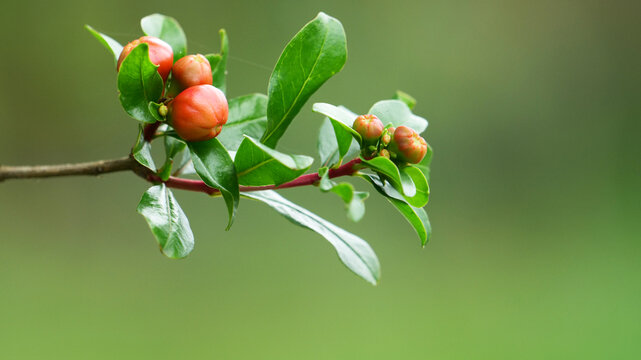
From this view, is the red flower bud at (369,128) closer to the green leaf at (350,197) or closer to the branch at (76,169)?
the green leaf at (350,197)

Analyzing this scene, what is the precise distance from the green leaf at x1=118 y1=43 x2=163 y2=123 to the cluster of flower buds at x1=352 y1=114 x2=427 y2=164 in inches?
7.1

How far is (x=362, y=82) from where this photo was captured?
3129 mm

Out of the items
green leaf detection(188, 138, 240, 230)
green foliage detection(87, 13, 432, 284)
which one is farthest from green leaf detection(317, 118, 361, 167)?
green leaf detection(188, 138, 240, 230)

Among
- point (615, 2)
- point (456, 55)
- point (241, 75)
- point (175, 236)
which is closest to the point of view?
point (175, 236)

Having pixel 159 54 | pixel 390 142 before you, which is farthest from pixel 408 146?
pixel 159 54

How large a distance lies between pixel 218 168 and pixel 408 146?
0.17m

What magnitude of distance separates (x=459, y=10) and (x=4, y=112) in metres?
2.32

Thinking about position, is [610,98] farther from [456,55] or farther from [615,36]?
[456,55]

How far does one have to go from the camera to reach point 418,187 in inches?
22.5

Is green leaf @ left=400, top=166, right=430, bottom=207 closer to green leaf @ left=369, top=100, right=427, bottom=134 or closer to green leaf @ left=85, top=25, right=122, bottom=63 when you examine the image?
green leaf @ left=369, top=100, right=427, bottom=134

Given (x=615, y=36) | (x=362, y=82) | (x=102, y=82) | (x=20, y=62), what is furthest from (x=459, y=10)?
(x=20, y=62)

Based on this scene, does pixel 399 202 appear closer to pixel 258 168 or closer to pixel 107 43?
pixel 258 168

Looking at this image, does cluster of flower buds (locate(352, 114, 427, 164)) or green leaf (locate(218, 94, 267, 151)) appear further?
green leaf (locate(218, 94, 267, 151))

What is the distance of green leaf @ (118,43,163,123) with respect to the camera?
1.63ft
